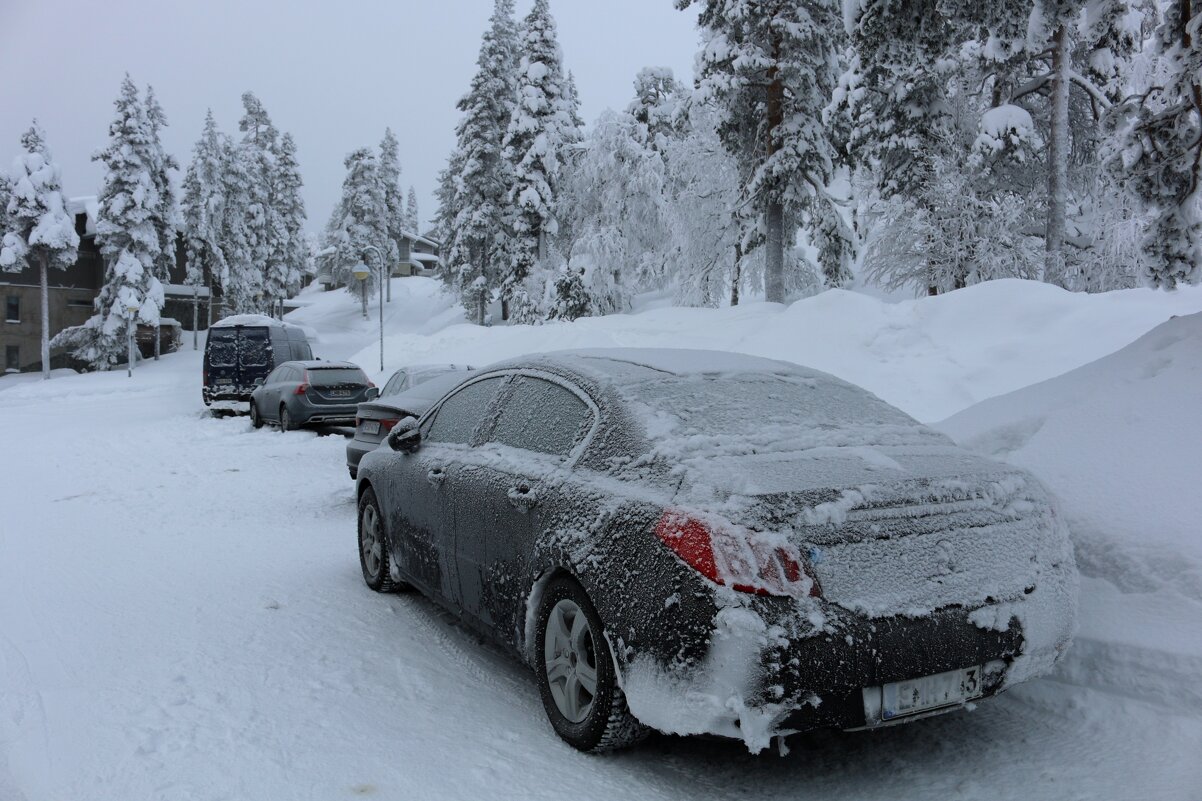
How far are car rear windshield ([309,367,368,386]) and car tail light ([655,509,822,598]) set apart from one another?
1477cm

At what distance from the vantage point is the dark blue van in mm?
23438

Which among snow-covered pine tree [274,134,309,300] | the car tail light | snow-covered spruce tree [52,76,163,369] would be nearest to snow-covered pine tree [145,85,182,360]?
snow-covered spruce tree [52,76,163,369]

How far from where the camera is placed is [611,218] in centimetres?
3603

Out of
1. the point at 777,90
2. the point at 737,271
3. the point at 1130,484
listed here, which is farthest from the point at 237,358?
the point at 1130,484

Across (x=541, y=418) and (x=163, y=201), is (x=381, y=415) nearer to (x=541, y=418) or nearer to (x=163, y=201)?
(x=541, y=418)

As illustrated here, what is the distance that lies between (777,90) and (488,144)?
2383 centimetres

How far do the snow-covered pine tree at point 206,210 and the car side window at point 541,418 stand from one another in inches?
2379

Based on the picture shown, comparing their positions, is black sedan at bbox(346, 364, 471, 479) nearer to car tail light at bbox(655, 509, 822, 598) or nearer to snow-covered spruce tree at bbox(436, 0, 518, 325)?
car tail light at bbox(655, 509, 822, 598)

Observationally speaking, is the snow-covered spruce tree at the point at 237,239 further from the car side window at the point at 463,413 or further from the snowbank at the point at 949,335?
the car side window at the point at 463,413

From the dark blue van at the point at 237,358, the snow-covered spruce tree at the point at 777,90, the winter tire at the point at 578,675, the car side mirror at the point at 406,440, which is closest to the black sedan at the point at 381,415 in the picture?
the car side mirror at the point at 406,440

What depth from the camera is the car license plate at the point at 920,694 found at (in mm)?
2920

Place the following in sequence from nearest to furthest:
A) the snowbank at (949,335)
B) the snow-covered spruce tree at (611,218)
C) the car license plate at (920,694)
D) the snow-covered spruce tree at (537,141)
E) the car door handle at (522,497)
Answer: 1. the car license plate at (920,694)
2. the car door handle at (522,497)
3. the snowbank at (949,335)
4. the snow-covered spruce tree at (611,218)
5. the snow-covered spruce tree at (537,141)

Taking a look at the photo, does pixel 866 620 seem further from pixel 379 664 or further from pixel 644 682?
pixel 379 664

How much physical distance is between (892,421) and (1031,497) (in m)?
0.79
